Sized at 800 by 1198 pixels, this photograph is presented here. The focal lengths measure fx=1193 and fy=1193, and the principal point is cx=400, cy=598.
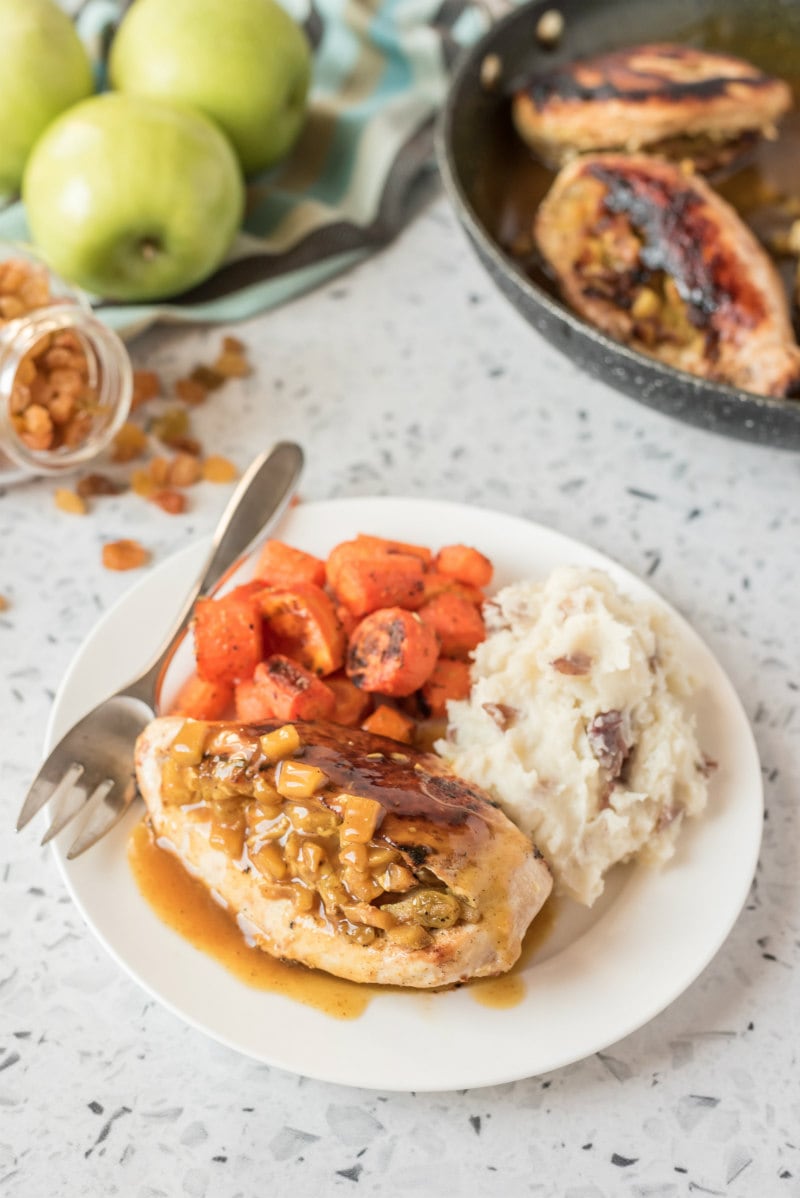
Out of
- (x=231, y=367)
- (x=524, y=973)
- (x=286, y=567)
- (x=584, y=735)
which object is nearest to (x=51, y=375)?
(x=231, y=367)

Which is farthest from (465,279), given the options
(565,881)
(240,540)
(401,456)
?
(565,881)

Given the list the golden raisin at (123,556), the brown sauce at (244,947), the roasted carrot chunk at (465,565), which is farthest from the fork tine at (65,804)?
the roasted carrot chunk at (465,565)

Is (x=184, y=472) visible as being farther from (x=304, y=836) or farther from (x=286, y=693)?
(x=304, y=836)

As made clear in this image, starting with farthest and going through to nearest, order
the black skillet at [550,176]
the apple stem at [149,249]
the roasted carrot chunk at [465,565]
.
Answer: the apple stem at [149,249] → the black skillet at [550,176] → the roasted carrot chunk at [465,565]

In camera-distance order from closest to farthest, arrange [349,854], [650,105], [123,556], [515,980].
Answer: [349,854]
[515,980]
[123,556]
[650,105]

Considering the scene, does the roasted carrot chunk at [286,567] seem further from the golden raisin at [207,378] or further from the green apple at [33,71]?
the green apple at [33,71]

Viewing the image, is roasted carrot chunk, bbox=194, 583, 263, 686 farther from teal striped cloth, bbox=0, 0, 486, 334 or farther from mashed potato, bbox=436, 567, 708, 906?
teal striped cloth, bbox=0, 0, 486, 334

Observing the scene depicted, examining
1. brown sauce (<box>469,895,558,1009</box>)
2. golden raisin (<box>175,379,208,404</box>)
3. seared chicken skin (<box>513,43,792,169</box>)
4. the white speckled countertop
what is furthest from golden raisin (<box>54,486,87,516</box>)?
seared chicken skin (<box>513,43,792,169</box>)
